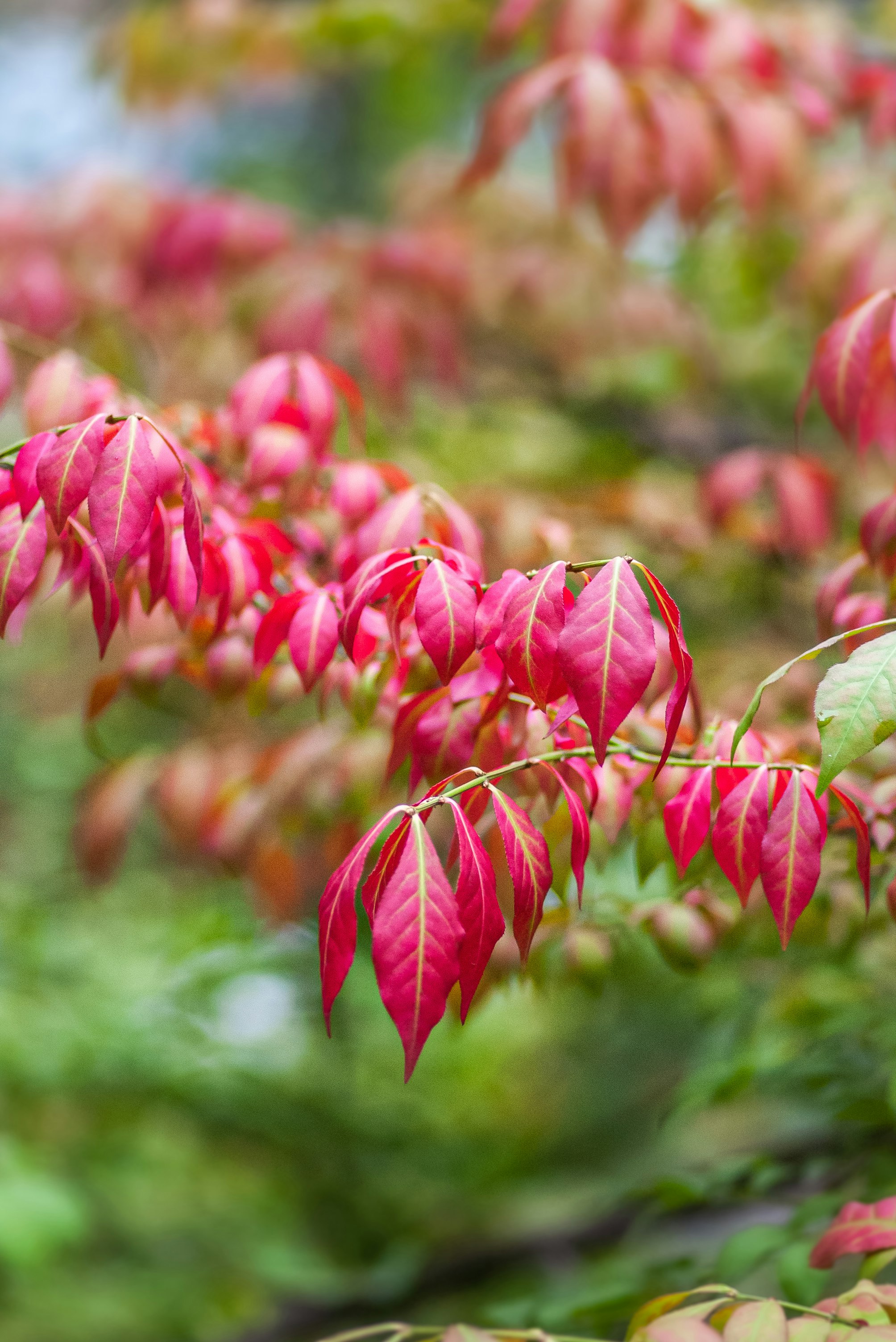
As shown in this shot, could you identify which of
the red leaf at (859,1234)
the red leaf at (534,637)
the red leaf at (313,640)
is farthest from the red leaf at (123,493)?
the red leaf at (859,1234)

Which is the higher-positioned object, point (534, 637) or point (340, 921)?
point (534, 637)

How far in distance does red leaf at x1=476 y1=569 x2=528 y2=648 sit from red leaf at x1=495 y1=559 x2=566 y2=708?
3cm

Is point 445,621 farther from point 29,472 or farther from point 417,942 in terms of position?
point 29,472

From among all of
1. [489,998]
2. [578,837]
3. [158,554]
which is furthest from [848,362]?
[489,998]

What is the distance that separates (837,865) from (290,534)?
2.52 feet

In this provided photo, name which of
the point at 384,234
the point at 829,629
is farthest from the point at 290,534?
the point at 384,234

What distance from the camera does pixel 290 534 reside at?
1.25 m

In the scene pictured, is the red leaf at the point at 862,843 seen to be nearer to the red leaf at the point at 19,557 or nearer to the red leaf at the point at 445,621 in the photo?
the red leaf at the point at 445,621

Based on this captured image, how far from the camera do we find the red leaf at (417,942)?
2.23 ft

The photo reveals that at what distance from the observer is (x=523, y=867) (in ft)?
2.47

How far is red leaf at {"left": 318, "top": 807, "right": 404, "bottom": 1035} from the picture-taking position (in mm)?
737

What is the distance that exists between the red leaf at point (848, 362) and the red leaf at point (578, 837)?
20.1 inches

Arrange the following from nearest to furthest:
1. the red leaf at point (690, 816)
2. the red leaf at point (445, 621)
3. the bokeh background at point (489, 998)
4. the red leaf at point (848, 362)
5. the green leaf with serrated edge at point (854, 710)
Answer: the green leaf with serrated edge at point (854, 710) < the red leaf at point (445, 621) < the red leaf at point (690, 816) < the red leaf at point (848, 362) < the bokeh background at point (489, 998)

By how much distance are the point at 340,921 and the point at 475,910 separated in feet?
0.32
